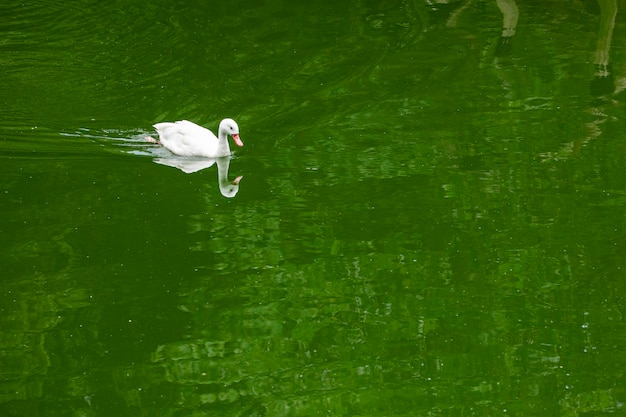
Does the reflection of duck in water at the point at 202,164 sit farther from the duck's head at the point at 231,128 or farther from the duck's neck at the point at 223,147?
the duck's head at the point at 231,128

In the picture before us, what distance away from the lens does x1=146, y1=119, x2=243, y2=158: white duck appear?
988cm

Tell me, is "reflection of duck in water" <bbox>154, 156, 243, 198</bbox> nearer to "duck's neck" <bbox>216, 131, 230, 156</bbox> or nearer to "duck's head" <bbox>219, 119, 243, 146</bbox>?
"duck's neck" <bbox>216, 131, 230, 156</bbox>

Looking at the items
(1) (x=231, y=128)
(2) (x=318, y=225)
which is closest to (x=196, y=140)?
(1) (x=231, y=128)

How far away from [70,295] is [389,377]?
91.5 inches

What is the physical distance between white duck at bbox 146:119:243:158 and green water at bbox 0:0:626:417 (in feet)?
0.52

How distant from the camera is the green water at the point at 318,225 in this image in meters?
6.32

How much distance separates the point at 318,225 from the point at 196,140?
204cm

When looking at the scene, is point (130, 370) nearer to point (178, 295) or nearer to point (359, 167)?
point (178, 295)

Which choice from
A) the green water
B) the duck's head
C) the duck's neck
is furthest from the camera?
the duck's neck

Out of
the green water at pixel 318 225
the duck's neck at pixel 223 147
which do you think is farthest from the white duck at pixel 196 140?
the green water at pixel 318 225

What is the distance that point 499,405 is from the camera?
604cm

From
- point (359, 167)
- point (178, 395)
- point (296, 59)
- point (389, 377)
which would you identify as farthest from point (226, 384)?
point (296, 59)

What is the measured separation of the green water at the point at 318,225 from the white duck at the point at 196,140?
0.16 m

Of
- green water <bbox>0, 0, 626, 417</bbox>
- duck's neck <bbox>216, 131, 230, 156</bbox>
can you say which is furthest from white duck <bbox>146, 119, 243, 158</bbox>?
green water <bbox>0, 0, 626, 417</bbox>
